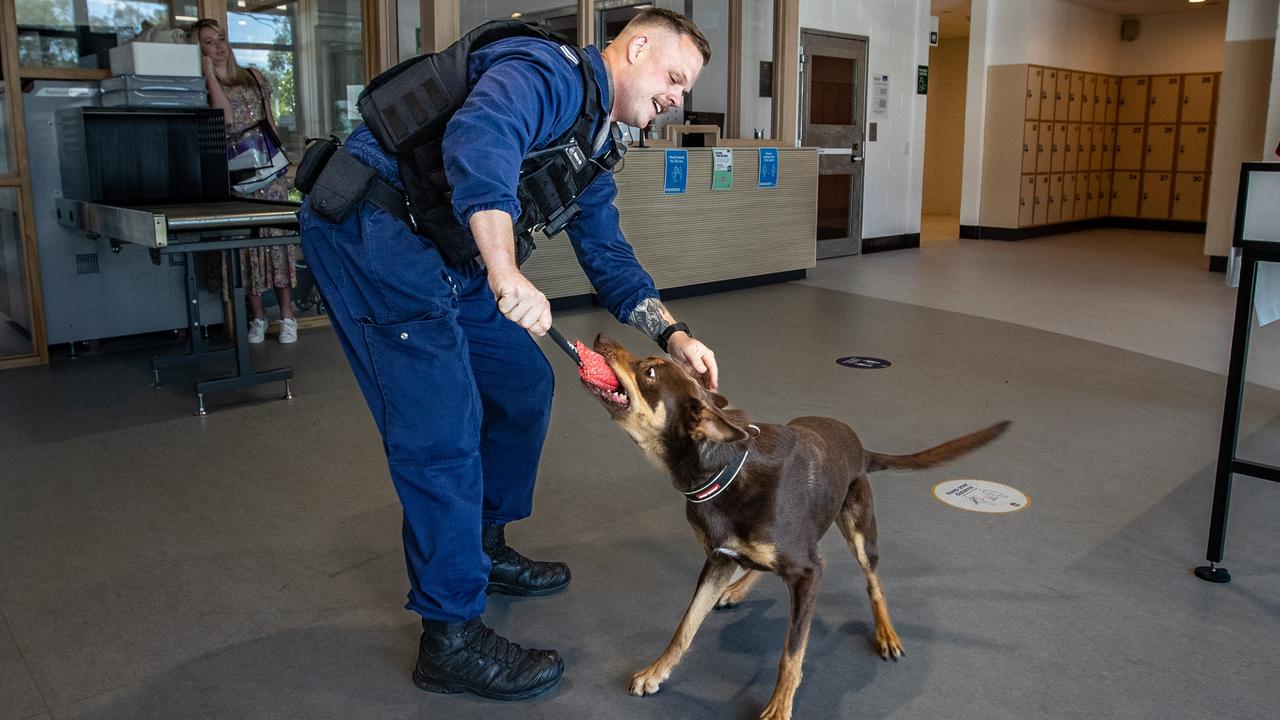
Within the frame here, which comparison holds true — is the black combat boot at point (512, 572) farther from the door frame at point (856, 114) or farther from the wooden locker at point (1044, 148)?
the wooden locker at point (1044, 148)

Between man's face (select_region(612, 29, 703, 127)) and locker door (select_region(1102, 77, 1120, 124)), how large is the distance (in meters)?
12.9

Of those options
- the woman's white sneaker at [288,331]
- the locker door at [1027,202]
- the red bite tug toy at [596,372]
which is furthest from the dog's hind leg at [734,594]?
the locker door at [1027,202]

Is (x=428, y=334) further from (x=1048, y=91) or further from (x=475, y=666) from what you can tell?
(x=1048, y=91)

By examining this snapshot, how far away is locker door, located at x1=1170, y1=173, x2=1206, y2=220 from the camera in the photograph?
12.5 m

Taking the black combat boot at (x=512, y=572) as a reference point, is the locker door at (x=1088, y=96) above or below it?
above

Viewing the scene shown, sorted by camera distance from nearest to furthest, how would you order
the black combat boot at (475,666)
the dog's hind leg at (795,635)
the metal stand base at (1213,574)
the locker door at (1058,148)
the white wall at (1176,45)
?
the dog's hind leg at (795,635), the black combat boot at (475,666), the metal stand base at (1213,574), the locker door at (1058,148), the white wall at (1176,45)

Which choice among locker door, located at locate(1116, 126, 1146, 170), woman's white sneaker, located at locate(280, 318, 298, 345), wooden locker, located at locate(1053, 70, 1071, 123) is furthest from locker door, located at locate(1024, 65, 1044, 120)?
woman's white sneaker, located at locate(280, 318, 298, 345)

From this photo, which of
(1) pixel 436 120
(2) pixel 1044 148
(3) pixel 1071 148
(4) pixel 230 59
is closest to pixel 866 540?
(1) pixel 436 120

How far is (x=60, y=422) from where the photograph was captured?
153 inches

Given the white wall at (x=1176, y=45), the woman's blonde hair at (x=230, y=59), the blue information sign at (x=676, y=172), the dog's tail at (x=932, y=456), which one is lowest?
the dog's tail at (x=932, y=456)

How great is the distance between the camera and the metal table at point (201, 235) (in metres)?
3.76

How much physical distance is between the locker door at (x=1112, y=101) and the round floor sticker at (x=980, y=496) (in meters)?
11.6

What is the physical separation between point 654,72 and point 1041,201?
1087 cm

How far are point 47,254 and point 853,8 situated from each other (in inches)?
274
